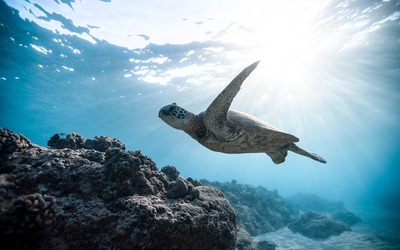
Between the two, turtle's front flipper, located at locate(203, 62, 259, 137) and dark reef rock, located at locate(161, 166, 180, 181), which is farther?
dark reef rock, located at locate(161, 166, 180, 181)

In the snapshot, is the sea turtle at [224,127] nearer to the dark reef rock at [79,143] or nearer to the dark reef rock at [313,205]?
the dark reef rock at [79,143]

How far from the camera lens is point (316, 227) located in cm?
1349

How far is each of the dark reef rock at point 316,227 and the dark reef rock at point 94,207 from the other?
12.4 m

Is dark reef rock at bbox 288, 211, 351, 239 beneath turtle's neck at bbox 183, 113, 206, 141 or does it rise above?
beneath

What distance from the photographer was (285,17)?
43.8 ft

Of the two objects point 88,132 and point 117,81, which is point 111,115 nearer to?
point 117,81

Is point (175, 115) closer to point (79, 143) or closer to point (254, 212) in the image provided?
point (79, 143)

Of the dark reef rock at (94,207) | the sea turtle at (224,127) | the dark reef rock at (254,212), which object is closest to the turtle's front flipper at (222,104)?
the sea turtle at (224,127)

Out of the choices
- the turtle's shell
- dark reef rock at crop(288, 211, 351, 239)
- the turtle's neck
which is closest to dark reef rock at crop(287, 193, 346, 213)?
dark reef rock at crop(288, 211, 351, 239)

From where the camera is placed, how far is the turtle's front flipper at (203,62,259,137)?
391cm

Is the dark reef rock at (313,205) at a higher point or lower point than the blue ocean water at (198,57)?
lower

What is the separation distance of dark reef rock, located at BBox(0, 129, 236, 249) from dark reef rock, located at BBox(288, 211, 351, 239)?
12.4 metres

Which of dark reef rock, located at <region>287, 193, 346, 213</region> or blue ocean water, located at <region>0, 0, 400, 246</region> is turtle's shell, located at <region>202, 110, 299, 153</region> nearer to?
blue ocean water, located at <region>0, 0, 400, 246</region>

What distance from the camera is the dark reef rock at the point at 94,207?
234cm
